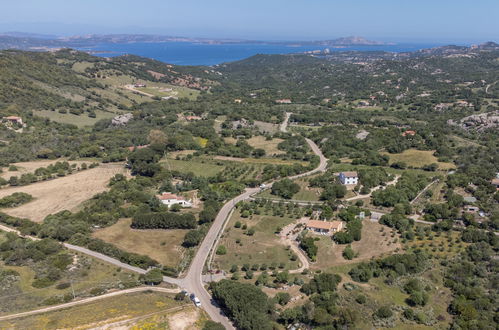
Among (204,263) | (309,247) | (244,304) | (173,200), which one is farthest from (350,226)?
(173,200)

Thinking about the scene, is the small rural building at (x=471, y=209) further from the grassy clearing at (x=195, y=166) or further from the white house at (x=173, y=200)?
the grassy clearing at (x=195, y=166)

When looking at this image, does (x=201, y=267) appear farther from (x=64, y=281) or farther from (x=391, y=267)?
(x=391, y=267)

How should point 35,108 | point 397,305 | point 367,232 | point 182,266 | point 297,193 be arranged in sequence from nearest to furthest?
point 397,305 < point 182,266 < point 367,232 < point 297,193 < point 35,108

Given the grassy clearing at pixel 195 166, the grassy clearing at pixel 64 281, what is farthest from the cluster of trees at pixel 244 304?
the grassy clearing at pixel 195 166

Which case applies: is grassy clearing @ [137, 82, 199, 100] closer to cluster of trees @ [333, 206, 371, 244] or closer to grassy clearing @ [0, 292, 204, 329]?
cluster of trees @ [333, 206, 371, 244]

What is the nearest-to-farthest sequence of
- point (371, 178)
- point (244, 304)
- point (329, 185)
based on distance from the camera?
point (244, 304)
point (329, 185)
point (371, 178)

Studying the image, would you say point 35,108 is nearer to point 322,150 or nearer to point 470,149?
point 322,150

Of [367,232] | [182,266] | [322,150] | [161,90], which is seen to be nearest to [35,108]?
[161,90]
